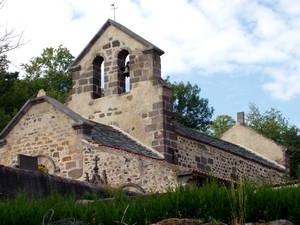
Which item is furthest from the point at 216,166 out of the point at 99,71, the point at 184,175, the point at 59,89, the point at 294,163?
the point at 59,89

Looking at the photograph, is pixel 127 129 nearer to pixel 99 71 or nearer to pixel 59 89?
pixel 99 71

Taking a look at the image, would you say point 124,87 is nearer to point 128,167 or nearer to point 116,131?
point 116,131

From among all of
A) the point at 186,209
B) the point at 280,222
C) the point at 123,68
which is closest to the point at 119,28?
the point at 123,68

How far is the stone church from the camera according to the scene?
71.4ft

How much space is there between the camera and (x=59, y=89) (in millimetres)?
50000

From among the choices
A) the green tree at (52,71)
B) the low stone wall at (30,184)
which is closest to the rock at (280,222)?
the low stone wall at (30,184)

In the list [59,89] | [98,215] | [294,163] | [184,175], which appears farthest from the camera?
[59,89]

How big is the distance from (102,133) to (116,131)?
147 cm

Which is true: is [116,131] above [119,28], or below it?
below

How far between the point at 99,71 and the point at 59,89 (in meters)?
23.2

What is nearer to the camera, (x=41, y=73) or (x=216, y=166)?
(x=216, y=166)

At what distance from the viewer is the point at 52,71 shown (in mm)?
51500

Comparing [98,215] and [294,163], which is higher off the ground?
[294,163]

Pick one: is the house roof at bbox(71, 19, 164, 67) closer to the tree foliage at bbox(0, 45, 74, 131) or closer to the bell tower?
the bell tower
